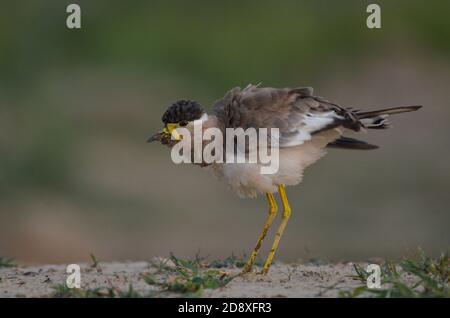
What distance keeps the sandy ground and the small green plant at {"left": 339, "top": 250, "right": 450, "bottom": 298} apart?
0.19 m

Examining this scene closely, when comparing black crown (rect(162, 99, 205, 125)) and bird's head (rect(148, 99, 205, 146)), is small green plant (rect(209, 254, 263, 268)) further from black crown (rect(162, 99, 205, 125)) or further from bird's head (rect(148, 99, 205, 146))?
black crown (rect(162, 99, 205, 125))

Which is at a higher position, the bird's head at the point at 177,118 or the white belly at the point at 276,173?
the bird's head at the point at 177,118

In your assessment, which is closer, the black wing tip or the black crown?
the black crown

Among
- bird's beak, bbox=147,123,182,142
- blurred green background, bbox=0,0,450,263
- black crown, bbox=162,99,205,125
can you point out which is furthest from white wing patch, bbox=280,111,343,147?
blurred green background, bbox=0,0,450,263

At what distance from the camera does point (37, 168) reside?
13.7 meters

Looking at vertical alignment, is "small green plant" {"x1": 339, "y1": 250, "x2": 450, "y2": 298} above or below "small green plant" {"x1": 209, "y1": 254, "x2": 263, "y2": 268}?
above

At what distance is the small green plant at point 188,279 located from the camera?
6.30m

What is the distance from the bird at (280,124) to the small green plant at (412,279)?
88 cm

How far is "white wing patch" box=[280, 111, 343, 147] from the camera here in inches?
276

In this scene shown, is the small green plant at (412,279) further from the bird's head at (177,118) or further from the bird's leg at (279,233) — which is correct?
the bird's head at (177,118)

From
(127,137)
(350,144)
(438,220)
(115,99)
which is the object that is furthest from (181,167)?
(350,144)

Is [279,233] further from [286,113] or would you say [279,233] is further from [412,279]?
[412,279]

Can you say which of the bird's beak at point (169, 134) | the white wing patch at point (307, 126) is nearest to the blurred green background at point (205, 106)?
the white wing patch at point (307, 126)

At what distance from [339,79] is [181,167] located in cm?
A: 409
